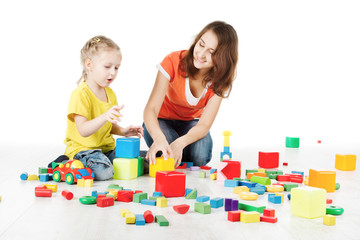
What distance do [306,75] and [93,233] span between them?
432cm

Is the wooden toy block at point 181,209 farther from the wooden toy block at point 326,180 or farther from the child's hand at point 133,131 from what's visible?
the child's hand at point 133,131

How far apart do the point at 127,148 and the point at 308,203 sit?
104 cm

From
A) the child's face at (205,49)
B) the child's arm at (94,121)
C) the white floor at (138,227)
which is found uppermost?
the child's face at (205,49)

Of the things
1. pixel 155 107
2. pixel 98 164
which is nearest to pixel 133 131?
pixel 155 107

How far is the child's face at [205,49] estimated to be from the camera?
240 cm

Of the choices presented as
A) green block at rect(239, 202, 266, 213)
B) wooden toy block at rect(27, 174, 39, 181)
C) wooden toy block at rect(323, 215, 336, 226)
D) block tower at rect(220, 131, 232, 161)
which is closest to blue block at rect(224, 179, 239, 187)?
green block at rect(239, 202, 266, 213)

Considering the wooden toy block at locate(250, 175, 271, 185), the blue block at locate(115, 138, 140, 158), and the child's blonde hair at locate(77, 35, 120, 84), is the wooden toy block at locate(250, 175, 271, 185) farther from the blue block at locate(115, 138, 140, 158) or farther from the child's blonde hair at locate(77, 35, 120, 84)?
the child's blonde hair at locate(77, 35, 120, 84)

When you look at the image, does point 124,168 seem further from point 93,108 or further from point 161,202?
point 161,202

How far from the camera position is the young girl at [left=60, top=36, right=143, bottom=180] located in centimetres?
230

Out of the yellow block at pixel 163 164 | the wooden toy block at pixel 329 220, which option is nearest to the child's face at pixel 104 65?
the yellow block at pixel 163 164

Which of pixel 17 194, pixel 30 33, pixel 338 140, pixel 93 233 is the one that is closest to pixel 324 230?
pixel 93 233

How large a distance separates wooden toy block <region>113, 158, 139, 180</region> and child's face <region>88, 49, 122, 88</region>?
0.48 meters

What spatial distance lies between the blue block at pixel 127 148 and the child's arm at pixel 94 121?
135mm

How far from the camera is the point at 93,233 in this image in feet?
4.60
